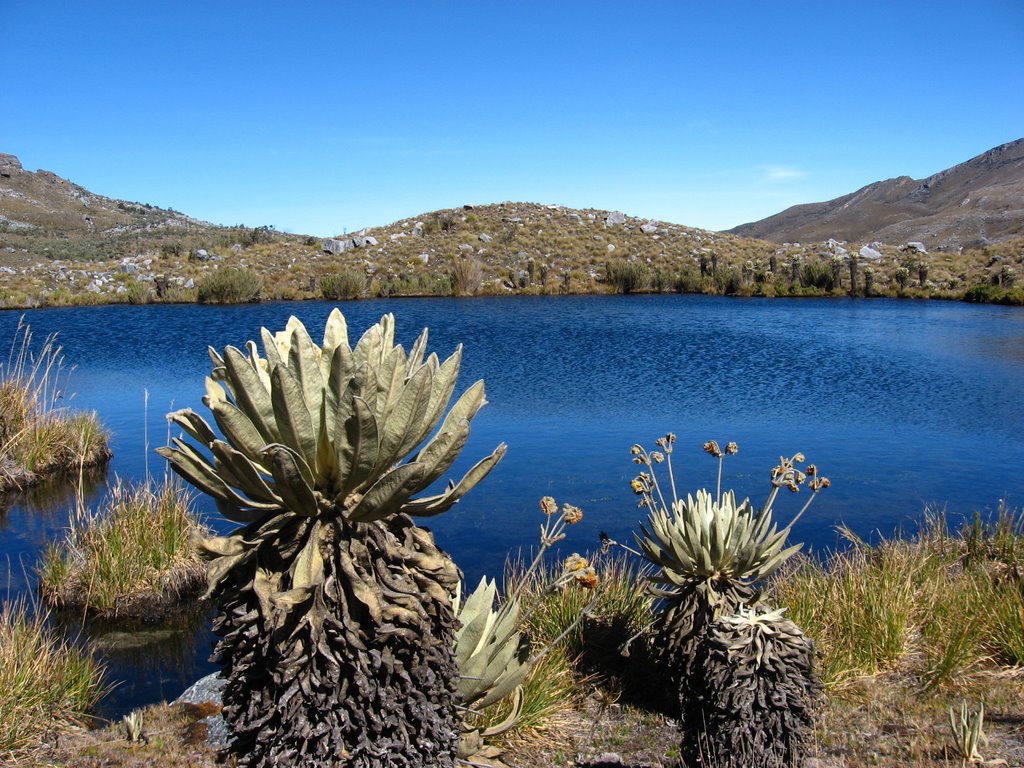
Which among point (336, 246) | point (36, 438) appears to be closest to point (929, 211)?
point (336, 246)

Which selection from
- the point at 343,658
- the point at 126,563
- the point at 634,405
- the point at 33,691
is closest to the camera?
the point at 343,658

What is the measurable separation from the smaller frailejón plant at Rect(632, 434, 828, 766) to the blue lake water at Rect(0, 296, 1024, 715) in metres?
3.30

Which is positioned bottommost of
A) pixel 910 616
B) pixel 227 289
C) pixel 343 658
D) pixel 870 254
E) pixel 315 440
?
pixel 910 616

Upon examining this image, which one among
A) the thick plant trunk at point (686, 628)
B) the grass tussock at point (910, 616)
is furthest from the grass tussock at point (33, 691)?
the grass tussock at point (910, 616)

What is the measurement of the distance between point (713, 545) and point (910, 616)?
1976 mm

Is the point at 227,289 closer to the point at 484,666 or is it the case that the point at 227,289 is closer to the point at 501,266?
the point at 501,266

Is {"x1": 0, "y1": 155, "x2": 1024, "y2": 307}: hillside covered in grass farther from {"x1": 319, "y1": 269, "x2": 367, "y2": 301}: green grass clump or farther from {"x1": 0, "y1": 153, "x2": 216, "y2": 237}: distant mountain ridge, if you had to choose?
{"x1": 0, "y1": 153, "x2": 216, "y2": 237}: distant mountain ridge

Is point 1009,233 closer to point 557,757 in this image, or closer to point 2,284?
point 2,284

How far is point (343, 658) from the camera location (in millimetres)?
2500

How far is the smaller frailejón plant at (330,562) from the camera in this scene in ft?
8.08

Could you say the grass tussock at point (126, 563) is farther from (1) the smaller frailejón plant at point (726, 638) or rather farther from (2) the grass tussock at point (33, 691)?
(1) the smaller frailejón plant at point (726, 638)

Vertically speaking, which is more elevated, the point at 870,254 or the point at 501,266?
the point at 870,254

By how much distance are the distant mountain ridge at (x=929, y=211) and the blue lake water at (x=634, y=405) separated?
42.1 metres

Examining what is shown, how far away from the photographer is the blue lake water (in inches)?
351
